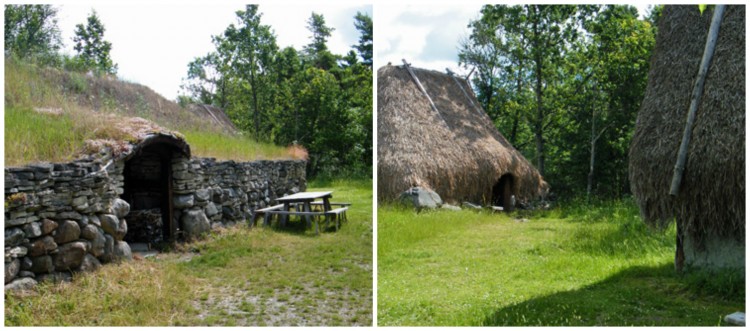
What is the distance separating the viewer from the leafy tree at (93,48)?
23.3 ft

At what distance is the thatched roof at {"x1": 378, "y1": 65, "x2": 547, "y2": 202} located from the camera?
8.19m

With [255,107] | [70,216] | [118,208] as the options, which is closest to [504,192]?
[255,107]

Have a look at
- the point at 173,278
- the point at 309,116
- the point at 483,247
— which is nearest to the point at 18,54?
the point at 309,116

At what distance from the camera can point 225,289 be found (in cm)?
433

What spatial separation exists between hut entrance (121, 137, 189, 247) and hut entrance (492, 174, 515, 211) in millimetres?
5494

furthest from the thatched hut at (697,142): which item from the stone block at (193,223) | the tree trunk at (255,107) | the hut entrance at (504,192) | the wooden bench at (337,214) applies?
the hut entrance at (504,192)

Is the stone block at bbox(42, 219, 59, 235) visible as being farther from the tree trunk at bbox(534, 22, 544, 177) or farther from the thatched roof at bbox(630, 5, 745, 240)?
the tree trunk at bbox(534, 22, 544, 177)

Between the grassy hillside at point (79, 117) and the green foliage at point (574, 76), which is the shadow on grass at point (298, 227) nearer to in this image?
the grassy hillside at point (79, 117)

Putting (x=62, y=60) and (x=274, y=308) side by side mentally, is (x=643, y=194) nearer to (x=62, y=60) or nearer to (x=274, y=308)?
(x=274, y=308)

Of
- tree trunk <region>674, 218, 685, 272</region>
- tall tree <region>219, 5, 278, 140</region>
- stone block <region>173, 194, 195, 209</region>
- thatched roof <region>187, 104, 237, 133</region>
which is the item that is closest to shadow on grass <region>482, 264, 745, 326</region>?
tree trunk <region>674, 218, 685, 272</region>

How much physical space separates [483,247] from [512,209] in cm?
393

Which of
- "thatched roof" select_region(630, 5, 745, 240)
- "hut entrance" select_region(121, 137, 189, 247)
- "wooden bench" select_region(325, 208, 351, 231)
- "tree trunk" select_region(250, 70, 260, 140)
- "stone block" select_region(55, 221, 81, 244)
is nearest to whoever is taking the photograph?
"thatched roof" select_region(630, 5, 745, 240)

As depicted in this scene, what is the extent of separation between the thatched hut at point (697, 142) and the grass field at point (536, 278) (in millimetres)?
292

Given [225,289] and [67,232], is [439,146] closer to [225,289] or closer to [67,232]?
[225,289]
